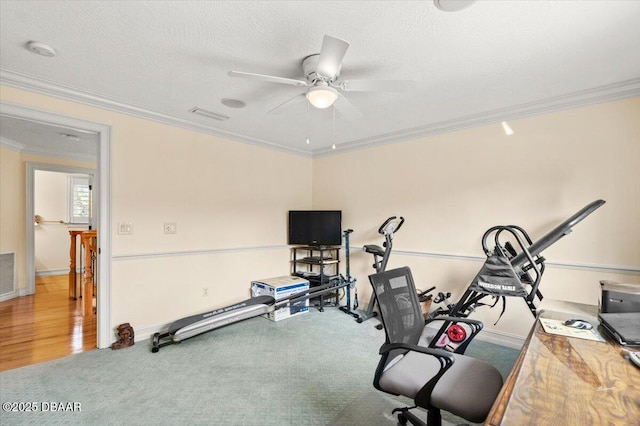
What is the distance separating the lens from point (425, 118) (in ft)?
11.0

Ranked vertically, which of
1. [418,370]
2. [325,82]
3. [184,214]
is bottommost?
[418,370]

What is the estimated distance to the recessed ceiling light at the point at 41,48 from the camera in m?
1.94

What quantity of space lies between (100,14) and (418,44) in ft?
6.45

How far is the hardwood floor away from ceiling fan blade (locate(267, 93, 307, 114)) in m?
2.96

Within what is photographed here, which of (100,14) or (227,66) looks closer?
(100,14)

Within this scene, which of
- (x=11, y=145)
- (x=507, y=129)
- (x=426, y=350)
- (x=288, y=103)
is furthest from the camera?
(x=11, y=145)

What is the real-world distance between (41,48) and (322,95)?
1970 millimetres

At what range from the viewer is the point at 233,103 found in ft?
9.73

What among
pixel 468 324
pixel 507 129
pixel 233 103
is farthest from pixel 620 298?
pixel 233 103

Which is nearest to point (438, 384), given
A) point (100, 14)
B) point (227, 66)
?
point (227, 66)

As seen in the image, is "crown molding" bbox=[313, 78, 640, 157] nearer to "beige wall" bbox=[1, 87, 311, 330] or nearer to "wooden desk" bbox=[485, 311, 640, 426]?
"beige wall" bbox=[1, 87, 311, 330]

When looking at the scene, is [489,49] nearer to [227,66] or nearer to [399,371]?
[227,66]

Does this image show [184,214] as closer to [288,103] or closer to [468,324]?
[288,103]

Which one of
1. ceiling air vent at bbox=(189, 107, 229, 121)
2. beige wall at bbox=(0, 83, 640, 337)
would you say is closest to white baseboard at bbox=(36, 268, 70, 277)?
beige wall at bbox=(0, 83, 640, 337)
